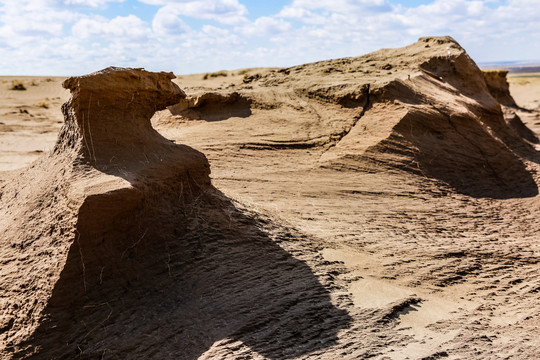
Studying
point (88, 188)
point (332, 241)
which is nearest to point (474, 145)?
point (332, 241)

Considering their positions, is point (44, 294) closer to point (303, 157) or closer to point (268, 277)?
point (268, 277)

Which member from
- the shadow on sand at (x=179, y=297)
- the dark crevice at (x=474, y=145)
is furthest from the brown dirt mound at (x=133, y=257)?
the dark crevice at (x=474, y=145)

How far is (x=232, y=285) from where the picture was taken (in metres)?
3.83

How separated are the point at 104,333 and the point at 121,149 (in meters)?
1.39

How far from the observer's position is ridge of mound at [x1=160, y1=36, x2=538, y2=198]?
677 cm

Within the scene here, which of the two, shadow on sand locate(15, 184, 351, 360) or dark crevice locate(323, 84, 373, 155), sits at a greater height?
dark crevice locate(323, 84, 373, 155)

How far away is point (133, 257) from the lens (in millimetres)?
3646

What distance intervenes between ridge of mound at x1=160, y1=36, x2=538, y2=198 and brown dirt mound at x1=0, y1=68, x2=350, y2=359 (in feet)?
8.99

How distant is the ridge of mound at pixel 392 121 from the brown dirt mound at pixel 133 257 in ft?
8.99

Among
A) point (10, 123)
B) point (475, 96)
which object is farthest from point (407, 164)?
point (10, 123)

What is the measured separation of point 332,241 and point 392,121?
277cm

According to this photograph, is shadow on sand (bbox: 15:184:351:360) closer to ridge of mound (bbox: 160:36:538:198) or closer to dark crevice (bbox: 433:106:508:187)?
ridge of mound (bbox: 160:36:538:198)

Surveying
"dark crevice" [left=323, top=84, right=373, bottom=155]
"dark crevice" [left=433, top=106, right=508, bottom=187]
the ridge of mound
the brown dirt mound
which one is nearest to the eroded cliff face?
the brown dirt mound

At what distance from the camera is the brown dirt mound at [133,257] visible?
10.8ft
